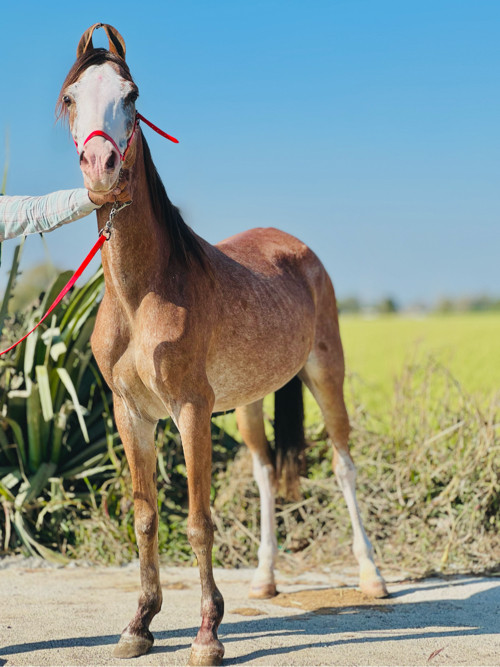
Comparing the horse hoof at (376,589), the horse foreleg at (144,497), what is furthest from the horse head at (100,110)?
the horse hoof at (376,589)

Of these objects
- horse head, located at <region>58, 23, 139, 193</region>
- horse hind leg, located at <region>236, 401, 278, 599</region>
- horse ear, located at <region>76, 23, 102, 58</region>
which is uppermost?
horse ear, located at <region>76, 23, 102, 58</region>

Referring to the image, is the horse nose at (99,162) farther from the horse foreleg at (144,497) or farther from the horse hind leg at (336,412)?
the horse hind leg at (336,412)

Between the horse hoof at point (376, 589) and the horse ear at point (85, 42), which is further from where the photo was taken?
the horse hoof at point (376, 589)

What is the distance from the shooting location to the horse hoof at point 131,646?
10.5ft

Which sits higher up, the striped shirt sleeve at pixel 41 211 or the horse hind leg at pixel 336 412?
the striped shirt sleeve at pixel 41 211

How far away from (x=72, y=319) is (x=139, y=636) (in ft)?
8.96

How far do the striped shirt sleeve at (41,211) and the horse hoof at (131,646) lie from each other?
1.92 metres

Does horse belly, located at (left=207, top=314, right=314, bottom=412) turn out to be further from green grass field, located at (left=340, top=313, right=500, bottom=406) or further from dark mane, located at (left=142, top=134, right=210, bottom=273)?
green grass field, located at (left=340, top=313, right=500, bottom=406)

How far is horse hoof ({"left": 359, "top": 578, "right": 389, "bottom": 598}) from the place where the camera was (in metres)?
4.29

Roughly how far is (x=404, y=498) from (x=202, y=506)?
2.70 metres

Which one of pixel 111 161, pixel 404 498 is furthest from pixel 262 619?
pixel 111 161

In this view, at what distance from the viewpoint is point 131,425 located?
344 cm

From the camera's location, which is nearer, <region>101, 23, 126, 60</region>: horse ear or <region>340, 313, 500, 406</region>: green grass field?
<region>101, 23, 126, 60</region>: horse ear

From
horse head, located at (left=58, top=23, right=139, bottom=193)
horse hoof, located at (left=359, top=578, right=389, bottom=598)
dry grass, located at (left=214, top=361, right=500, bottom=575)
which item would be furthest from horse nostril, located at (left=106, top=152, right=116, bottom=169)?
dry grass, located at (left=214, top=361, right=500, bottom=575)
